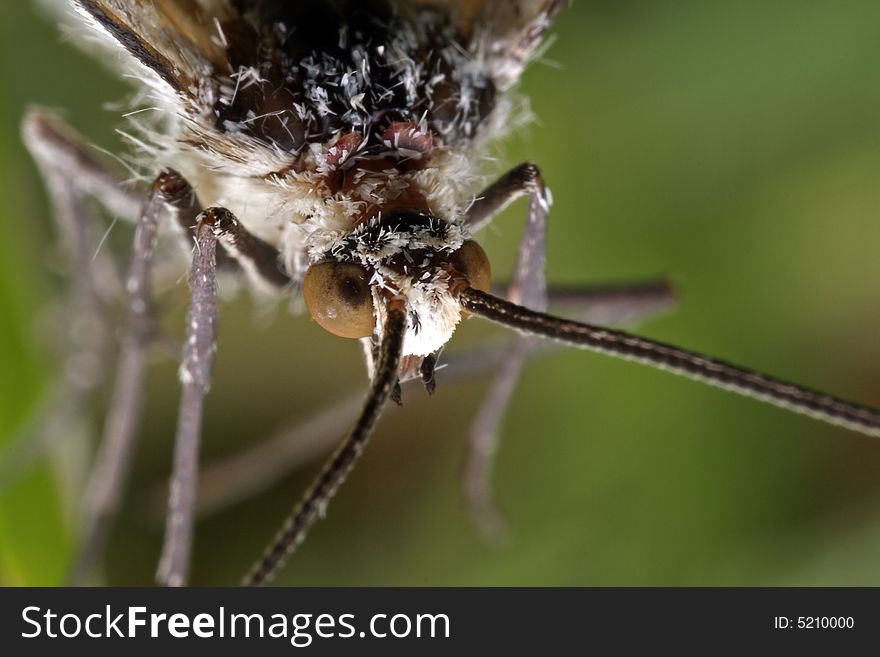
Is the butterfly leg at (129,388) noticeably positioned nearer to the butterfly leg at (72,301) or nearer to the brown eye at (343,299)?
the butterfly leg at (72,301)

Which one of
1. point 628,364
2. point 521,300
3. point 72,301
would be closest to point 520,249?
point 521,300

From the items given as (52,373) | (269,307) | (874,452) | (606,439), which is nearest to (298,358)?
(269,307)

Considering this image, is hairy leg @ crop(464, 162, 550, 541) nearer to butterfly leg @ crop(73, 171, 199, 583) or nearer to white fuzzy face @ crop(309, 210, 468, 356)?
white fuzzy face @ crop(309, 210, 468, 356)

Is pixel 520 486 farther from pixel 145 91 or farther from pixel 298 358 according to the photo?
pixel 145 91

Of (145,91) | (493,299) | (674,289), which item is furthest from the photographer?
(674,289)

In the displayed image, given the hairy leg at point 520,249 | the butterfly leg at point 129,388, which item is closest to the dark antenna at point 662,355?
the hairy leg at point 520,249

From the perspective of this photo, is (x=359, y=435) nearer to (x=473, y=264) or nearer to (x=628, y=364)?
(x=473, y=264)

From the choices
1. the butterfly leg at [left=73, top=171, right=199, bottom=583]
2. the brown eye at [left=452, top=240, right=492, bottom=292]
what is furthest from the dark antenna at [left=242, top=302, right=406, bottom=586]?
the butterfly leg at [left=73, top=171, right=199, bottom=583]
